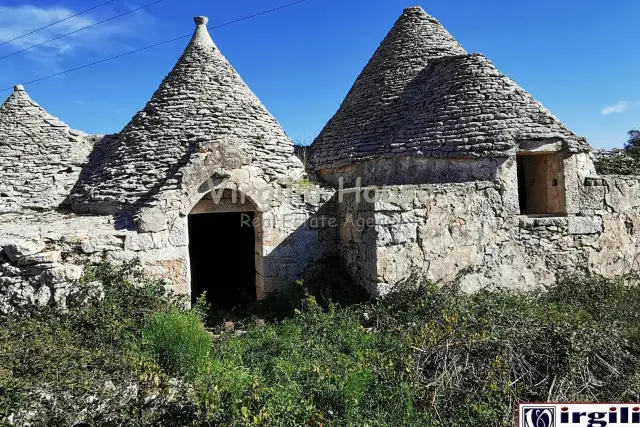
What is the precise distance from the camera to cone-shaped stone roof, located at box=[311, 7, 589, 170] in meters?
7.07

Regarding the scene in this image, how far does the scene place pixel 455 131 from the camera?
285 inches

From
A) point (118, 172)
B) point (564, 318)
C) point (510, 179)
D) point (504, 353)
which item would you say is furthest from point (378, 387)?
point (118, 172)

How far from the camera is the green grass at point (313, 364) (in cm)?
361

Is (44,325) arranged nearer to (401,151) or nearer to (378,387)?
(378,387)

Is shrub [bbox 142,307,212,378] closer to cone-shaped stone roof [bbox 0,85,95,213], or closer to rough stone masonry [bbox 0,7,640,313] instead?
rough stone masonry [bbox 0,7,640,313]

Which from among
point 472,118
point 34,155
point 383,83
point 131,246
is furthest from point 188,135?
point 472,118

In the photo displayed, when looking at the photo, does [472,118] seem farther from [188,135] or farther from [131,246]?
[131,246]

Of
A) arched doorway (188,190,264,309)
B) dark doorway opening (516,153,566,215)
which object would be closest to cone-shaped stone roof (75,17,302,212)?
arched doorway (188,190,264,309)

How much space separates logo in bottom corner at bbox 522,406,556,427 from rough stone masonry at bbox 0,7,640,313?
241 cm

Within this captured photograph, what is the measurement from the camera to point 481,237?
641 cm

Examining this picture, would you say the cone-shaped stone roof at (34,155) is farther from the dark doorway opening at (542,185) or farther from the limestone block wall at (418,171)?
the dark doorway opening at (542,185)

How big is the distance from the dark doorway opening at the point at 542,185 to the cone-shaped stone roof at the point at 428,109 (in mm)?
426

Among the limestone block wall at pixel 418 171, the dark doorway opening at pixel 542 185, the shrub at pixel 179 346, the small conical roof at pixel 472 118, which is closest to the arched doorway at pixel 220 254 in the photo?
the limestone block wall at pixel 418 171

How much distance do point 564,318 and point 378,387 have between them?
7.24ft
